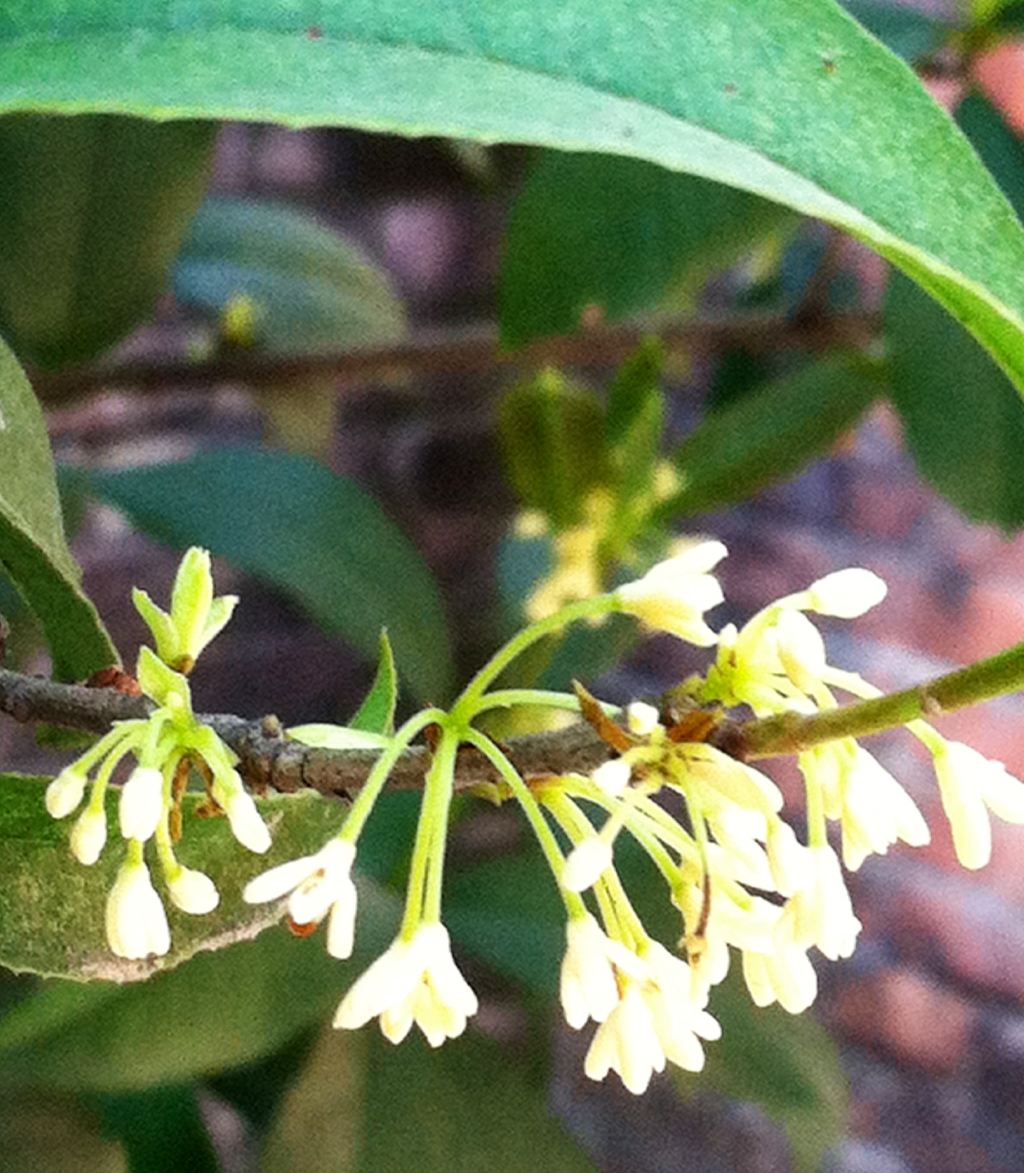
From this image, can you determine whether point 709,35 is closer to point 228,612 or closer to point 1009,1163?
point 228,612

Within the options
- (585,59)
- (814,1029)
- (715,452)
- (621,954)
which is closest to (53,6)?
(585,59)

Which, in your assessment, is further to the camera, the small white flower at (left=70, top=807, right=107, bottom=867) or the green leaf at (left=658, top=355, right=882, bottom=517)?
the green leaf at (left=658, top=355, right=882, bottom=517)

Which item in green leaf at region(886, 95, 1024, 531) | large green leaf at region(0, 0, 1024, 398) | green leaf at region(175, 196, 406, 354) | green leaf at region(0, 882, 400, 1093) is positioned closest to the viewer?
large green leaf at region(0, 0, 1024, 398)

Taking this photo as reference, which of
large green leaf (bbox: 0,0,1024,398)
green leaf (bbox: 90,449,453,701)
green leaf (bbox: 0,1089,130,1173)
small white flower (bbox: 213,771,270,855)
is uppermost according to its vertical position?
large green leaf (bbox: 0,0,1024,398)

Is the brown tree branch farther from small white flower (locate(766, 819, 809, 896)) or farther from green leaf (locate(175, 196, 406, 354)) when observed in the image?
small white flower (locate(766, 819, 809, 896))

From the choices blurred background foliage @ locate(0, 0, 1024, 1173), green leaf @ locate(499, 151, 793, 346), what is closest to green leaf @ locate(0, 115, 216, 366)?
blurred background foliage @ locate(0, 0, 1024, 1173)

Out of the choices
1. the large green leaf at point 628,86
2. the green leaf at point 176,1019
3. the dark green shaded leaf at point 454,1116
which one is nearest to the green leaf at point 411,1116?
the dark green shaded leaf at point 454,1116

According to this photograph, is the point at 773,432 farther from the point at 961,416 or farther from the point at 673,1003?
the point at 673,1003

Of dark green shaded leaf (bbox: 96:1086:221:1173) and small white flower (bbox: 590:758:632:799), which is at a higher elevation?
small white flower (bbox: 590:758:632:799)
